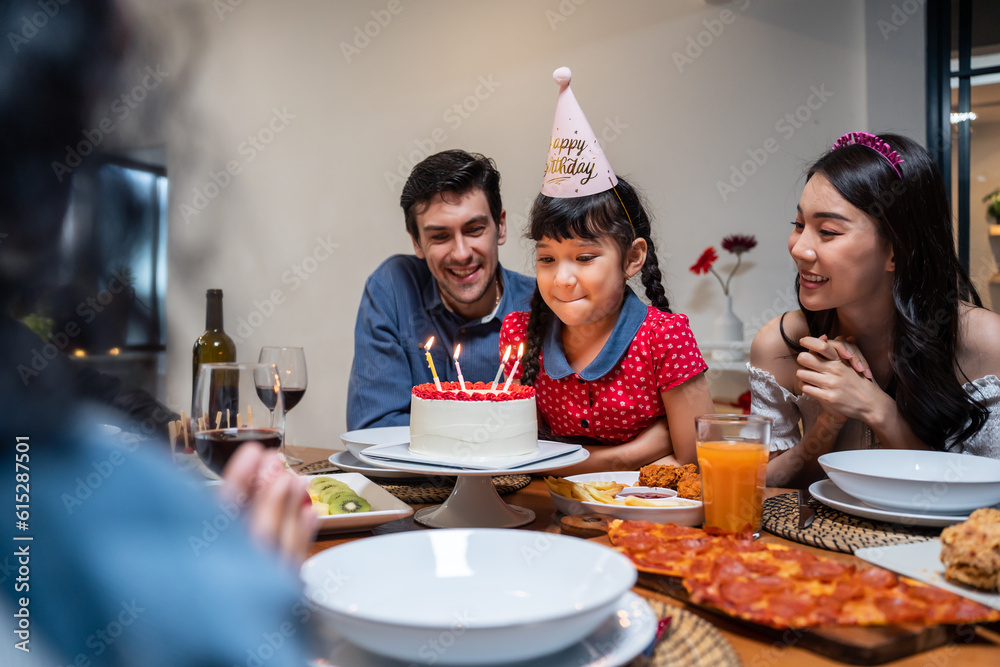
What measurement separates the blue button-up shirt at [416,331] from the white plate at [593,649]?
1.59m

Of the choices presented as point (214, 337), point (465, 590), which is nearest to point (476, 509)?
point (465, 590)

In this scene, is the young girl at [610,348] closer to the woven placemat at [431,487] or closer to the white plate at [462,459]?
the woven placemat at [431,487]

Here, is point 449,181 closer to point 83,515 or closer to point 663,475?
point 663,475

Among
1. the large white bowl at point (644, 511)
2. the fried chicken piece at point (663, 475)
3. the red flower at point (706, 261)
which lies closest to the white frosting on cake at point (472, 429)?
the large white bowl at point (644, 511)

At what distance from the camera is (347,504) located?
3.41ft

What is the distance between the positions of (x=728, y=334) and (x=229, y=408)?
282 centimetres

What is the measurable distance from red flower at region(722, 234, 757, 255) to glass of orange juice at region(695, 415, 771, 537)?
8.03 feet

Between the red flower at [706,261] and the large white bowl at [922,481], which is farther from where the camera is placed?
the red flower at [706,261]

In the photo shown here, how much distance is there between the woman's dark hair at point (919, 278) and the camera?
1.41 m

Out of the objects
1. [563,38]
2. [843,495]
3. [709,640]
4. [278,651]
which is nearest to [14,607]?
[278,651]

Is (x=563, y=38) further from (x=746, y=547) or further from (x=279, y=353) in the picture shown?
(x=746, y=547)

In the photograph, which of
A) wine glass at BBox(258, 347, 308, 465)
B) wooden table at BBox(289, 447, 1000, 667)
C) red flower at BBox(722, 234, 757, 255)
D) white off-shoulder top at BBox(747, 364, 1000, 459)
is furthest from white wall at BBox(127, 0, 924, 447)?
wooden table at BBox(289, 447, 1000, 667)

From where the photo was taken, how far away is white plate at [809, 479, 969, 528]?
93 cm

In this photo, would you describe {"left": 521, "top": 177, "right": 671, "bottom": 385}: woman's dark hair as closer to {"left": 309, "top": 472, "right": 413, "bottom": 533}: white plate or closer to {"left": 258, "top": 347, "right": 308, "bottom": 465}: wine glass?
{"left": 258, "top": 347, "right": 308, "bottom": 465}: wine glass
